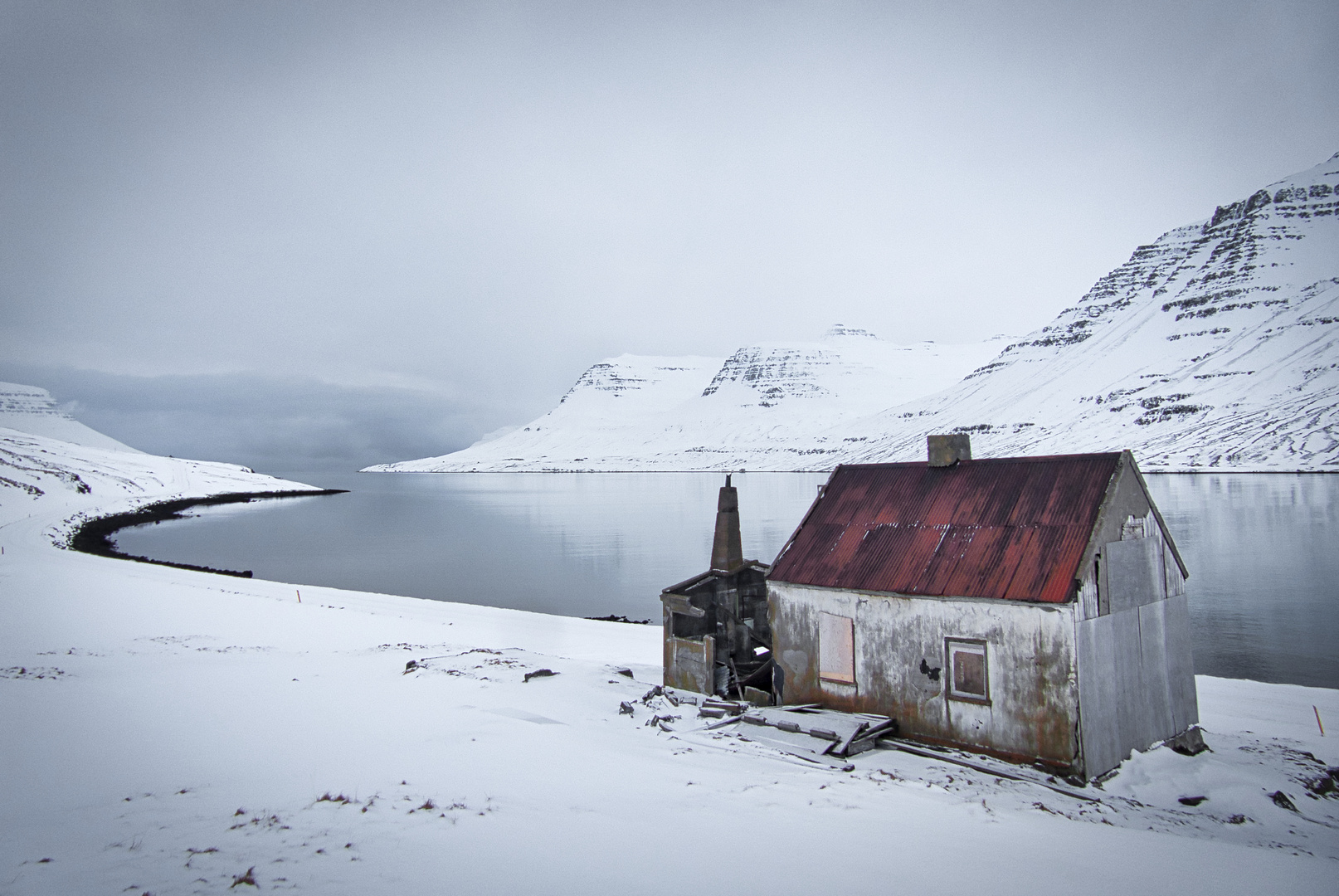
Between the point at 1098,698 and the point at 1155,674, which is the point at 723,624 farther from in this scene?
the point at 1155,674

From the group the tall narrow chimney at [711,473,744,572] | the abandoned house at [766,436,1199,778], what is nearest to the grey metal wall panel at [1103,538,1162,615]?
the abandoned house at [766,436,1199,778]

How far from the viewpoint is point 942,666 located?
1288 centimetres

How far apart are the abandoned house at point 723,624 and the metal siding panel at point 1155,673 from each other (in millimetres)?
7242

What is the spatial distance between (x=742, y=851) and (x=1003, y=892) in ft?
8.55

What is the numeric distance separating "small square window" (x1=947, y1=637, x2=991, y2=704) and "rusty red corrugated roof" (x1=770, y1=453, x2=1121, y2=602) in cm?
88

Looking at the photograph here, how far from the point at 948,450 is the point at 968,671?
4.83m

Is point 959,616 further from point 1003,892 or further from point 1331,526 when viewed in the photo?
point 1331,526

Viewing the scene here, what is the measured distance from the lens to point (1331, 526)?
198 feet

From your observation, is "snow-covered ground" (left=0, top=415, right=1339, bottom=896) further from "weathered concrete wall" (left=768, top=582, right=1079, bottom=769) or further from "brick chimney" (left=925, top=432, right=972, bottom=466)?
"brick chimney" (left=925, top=432, right=972, bottom=466)

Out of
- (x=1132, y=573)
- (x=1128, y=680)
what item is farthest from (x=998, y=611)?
(x=1132, y=573)

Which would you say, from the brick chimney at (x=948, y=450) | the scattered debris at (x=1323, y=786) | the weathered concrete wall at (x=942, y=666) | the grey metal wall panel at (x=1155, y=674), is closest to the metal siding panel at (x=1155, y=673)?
the grey metal wall panel at (x=1155, y=674)

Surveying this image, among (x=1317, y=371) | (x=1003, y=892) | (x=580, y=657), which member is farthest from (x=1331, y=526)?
(x=1317, y=371)

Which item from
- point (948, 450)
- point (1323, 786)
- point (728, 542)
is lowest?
point (1323, 786)

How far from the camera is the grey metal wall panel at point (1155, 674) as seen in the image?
13.4 m
